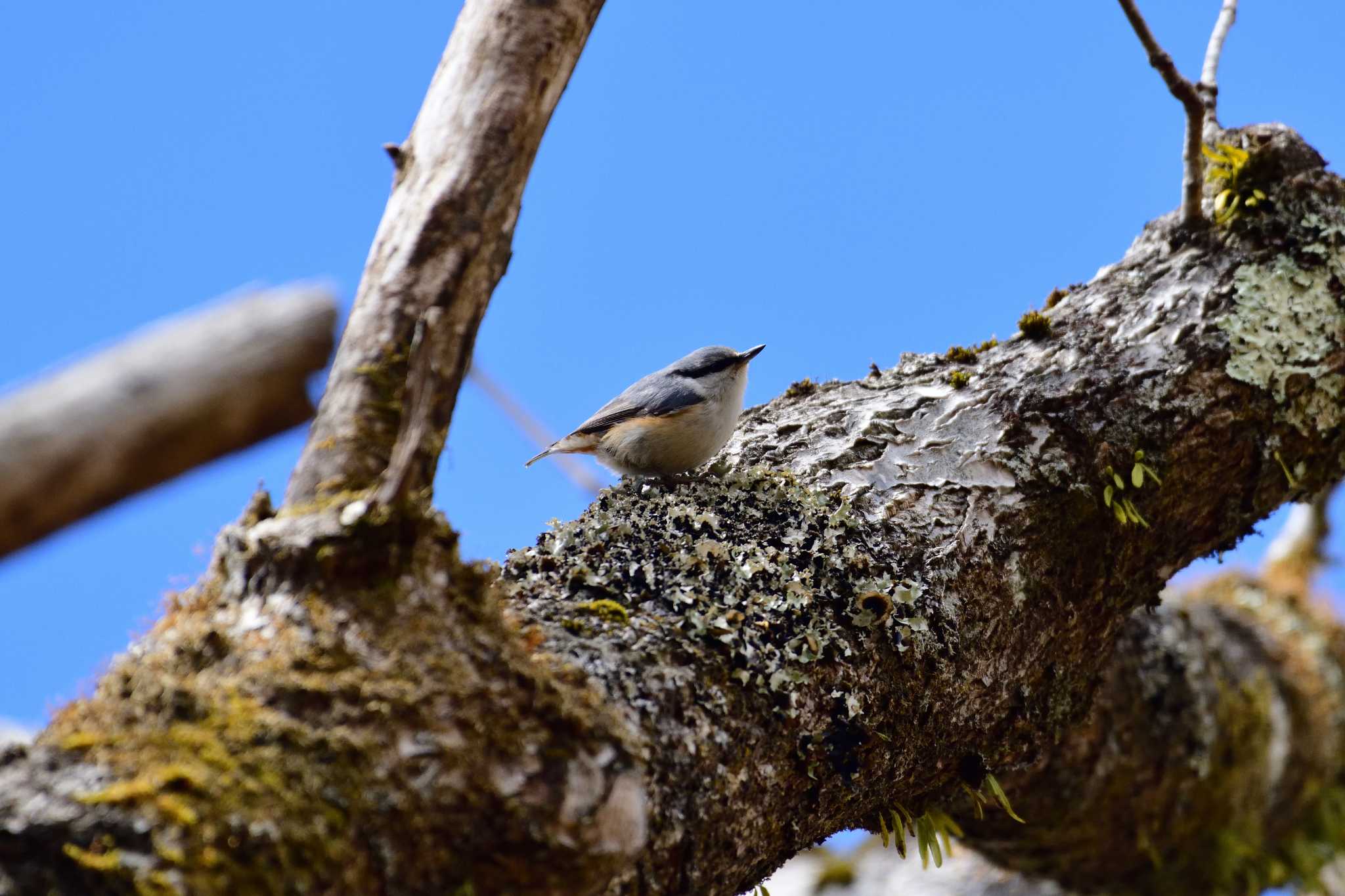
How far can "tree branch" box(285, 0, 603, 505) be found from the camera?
6.70ft

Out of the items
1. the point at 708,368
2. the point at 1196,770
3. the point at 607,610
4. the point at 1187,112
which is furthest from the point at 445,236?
the point at 1196,770

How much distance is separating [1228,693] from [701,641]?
128 inches

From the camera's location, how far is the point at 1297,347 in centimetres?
343

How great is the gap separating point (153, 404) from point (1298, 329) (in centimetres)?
352

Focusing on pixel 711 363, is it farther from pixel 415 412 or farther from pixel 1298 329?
pixel 415 412

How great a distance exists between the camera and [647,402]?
364 centimetres

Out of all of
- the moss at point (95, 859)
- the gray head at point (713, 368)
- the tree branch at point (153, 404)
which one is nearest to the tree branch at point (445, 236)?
the moss at point (95, 859)

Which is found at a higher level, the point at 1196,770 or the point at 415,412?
the point at 415,412

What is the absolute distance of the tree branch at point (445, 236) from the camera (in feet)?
6.70

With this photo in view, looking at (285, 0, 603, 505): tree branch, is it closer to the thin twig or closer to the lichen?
the lichen

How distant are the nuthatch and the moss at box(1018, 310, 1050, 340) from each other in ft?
3.09

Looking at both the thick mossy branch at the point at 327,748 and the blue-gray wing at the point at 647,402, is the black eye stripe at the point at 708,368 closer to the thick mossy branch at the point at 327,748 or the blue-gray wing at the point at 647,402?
the blue-gray wing at the point at 647,402

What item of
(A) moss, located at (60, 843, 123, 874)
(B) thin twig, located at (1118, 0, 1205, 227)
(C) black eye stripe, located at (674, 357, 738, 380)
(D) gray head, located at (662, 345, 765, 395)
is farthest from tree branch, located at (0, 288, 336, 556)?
(B) thin twig, located at (1118, 0, 1205, 227)

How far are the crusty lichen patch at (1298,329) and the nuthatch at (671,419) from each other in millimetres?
1568
